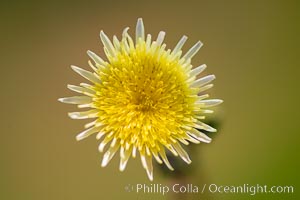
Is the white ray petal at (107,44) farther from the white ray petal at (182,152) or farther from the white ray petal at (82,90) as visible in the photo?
the white ray petal at (182,152)

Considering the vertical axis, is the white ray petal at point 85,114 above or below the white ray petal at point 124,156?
above

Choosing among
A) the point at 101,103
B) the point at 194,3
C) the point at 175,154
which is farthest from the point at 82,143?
the point at 194,3

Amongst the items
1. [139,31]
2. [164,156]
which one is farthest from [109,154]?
[139,31]

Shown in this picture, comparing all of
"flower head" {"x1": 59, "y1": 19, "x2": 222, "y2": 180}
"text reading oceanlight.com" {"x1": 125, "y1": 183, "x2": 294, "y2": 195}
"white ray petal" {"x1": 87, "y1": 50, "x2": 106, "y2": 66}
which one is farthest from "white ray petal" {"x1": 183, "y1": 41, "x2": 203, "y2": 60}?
"text reading oceanlight.com" {"x1": 125, "y1": 183, "x2": 294, "y2": 195}

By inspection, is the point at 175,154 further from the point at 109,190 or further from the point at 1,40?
the point at 1,40

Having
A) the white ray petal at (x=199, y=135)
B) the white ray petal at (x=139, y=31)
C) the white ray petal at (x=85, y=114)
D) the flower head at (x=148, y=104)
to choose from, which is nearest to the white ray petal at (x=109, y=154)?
the flower head at (x=148, y=104)

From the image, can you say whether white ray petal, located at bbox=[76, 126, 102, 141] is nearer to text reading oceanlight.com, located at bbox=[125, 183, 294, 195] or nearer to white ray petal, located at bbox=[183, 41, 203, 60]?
text reading oceanlight.com, located at bbox=[125, 183, 294, 195]

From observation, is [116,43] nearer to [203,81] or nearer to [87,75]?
[87,75]
